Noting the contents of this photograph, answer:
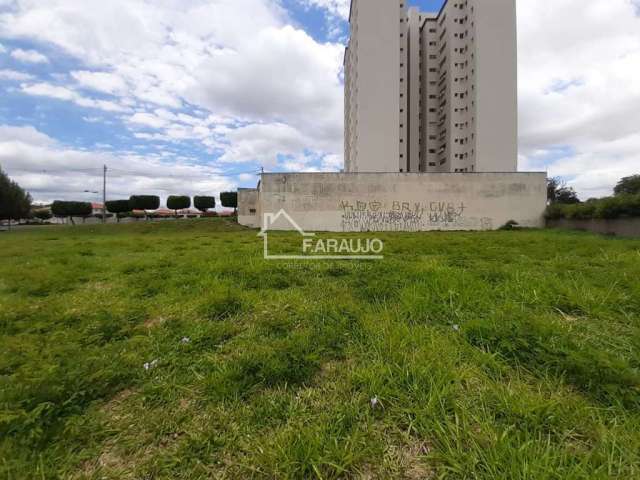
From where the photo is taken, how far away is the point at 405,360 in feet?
6.02

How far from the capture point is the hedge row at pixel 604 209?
1245cm

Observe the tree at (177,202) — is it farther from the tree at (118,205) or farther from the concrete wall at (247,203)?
the concrete wall at (247,203)

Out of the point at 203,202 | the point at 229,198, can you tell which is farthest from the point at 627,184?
the point at 203,202

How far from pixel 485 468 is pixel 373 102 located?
134 ft

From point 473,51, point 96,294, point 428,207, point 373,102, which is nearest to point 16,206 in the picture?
point 96,294

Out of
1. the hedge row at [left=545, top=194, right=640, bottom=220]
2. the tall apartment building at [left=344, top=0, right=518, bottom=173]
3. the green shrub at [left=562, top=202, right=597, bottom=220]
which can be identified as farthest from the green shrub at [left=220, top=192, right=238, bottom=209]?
the green shrub at [left=562, top=202, right=597, bottom=220]

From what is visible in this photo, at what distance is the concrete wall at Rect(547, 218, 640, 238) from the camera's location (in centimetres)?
1249

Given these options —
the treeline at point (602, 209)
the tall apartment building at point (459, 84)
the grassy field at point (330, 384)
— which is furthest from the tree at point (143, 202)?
the treeline at point (602, 209)

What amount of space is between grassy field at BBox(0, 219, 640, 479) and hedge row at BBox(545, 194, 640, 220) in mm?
14760

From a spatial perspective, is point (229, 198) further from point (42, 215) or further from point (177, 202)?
point (42, 215)

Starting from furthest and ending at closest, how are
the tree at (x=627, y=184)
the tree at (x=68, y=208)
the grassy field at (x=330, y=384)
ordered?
the tree at (x=68, y=208), the tree at (x=627, y=184), the grassy field at (x=330, y=384)

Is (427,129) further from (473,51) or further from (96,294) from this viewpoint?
(96,294)

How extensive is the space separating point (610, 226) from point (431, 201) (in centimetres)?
877

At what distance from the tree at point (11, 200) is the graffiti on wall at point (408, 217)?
32.6 m
